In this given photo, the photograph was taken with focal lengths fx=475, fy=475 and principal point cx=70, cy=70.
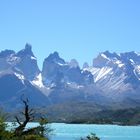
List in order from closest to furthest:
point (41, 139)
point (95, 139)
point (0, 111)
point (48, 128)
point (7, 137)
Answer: point (7, 137), point (41, 139), point (0, 111), point (48, 128), point (95, 139)

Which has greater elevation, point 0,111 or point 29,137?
point 0,111

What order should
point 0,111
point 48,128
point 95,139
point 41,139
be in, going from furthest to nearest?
point 95,139 < point 48,128 < point 0,111 < point 41,139

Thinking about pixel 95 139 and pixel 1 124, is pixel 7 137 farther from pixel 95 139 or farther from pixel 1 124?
pixel 95 139

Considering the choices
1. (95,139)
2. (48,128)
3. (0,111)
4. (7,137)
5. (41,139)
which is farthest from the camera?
(95,139)

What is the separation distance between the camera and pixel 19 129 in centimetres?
5344

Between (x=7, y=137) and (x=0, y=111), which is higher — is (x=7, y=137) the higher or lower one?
the lower one

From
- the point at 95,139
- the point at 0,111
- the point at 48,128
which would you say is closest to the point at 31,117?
the point at 48,128

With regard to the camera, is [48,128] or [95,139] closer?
[48,128]

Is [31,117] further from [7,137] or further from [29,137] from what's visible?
[7,137]

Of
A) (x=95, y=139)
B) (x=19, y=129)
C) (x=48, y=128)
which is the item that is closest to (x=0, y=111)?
(x=19, y=129)

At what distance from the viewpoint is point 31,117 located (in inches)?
2195

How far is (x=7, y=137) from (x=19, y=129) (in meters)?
9.92

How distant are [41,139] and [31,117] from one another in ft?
28.9

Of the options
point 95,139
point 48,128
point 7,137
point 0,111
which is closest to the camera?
point 7,137
